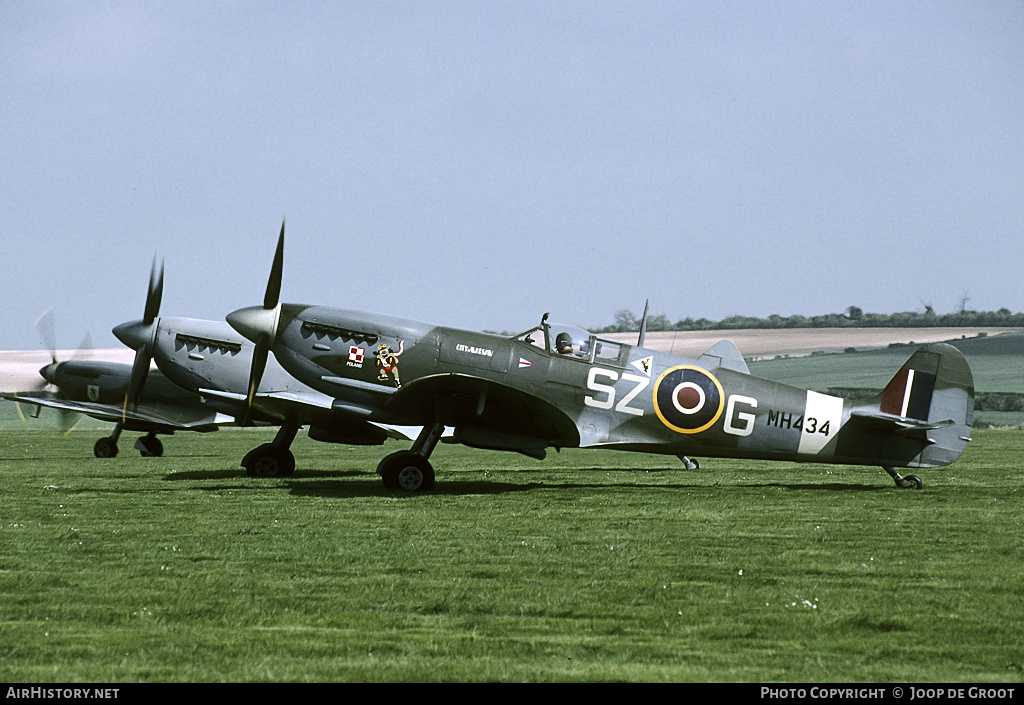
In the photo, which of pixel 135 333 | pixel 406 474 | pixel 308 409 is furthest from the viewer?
pixel 135 333

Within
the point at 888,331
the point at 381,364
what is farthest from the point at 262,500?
the point at 888,331

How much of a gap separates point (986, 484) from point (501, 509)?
754cm

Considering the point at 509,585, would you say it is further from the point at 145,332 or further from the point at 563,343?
the point at 145,332

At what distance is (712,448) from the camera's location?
13367mm

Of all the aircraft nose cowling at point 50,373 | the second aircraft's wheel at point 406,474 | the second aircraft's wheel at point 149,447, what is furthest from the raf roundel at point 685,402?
the aircraft nose cowling at point 50,373

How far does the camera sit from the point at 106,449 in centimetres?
2202

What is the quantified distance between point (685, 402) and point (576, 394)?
1483 mm

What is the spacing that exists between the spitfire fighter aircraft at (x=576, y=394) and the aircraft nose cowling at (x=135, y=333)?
399 centimetres

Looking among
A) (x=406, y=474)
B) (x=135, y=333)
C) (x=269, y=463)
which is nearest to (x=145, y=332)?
(x=135, y=333)

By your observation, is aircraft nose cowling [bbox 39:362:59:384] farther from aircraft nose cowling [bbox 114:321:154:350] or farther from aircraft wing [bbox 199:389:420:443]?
aircraft wing [bbox 199:389:420:443]

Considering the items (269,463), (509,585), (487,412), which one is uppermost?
(487,412)

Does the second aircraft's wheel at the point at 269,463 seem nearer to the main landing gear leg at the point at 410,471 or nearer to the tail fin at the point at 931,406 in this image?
the main landing gear leg at the point at 410,471

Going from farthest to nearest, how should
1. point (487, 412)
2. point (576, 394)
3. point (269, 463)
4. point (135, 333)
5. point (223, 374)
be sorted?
point (135, 333), point (223, 374), point (269, 463), point (576, 394), point (487, 412)
